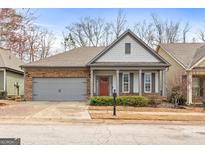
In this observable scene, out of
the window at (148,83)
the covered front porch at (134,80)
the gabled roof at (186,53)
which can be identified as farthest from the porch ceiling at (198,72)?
the window at (148,83)

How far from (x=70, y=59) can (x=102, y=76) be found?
3.55m

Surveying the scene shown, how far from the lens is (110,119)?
48.6 feet

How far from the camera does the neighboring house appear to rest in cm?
2931

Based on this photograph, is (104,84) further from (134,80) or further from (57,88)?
(57,88)

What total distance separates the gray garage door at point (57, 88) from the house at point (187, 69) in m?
8.52

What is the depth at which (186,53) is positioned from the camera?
29312 millimetres

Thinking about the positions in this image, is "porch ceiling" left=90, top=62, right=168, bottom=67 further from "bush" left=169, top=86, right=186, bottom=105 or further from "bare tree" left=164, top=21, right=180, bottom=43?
"bare tree" left=164, top=21, right=180, bottom=43

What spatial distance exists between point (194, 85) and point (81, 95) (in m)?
9.98

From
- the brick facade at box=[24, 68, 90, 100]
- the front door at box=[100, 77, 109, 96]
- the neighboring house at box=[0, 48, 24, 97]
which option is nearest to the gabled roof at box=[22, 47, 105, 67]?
the brick facade at box=[24, 68, 90, 100]

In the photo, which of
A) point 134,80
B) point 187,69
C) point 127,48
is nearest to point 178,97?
point 187,69

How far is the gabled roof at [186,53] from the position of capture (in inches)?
1033

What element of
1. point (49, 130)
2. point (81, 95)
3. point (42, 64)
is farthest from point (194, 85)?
point (49, 130)
